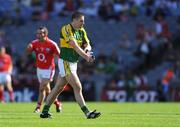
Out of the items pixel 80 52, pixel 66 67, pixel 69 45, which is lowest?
pixel 66 67

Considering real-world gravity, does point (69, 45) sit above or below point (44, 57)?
above

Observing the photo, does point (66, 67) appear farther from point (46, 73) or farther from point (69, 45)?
point (46, 73)

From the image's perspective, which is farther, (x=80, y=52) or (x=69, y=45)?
(x=69, y=45)

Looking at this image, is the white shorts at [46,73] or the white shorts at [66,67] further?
the white shorts at [46,73]

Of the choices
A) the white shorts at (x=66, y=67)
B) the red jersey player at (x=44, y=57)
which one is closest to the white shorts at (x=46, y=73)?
the red jersey player at (x=44, y=57)

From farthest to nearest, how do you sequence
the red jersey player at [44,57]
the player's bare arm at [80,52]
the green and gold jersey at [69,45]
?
the red jersey player at [44,57]
the green and gold jersey at [69,45]
the player's bare arm at [80,52]

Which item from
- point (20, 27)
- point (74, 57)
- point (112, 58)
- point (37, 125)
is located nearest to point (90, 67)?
point (112, 58)

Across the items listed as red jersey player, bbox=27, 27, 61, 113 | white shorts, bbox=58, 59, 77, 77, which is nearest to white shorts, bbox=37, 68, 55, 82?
red jersey player, bbox=27, 27, 61, 113

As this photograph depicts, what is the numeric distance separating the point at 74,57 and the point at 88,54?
77cm

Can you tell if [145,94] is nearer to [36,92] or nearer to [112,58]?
[112,58]

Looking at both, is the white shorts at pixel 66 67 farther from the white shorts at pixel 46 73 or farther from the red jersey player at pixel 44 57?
the white shorts at pixel 46 73

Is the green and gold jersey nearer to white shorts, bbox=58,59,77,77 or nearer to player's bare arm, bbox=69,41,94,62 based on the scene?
white shorts, bbox=58,59,77,77

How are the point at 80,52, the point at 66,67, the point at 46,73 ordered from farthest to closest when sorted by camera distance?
1. the point at 46,73
2. the point at 66,67
3. the point at 80,52

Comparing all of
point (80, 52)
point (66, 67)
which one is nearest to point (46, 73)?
point (66, 67)
